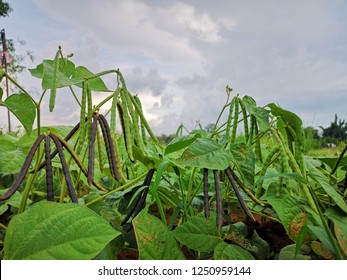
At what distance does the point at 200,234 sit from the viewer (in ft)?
2.34

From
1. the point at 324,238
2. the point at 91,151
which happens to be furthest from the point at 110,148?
the point at 324,238

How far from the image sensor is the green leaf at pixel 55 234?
574 millimetres

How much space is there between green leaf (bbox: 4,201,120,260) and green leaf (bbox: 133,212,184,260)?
0.24 ft

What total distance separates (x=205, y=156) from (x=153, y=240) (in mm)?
168

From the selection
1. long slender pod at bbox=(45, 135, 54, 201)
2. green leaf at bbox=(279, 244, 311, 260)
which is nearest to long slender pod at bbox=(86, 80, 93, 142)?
long slender pod at bbox=(45, 135, 54, 201)

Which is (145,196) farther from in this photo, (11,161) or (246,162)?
(11,161)

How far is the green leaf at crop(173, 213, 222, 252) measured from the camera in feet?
2.32

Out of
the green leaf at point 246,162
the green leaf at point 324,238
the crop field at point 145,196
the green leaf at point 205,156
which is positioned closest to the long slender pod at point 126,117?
the crop field at point 145,196

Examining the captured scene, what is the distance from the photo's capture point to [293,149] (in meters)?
0.90

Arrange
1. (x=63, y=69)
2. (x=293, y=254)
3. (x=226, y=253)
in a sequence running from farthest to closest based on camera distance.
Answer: (x=63, y=69), (x=293, y=254), (x=226, y=253)

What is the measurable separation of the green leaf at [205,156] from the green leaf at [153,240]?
0.11 m

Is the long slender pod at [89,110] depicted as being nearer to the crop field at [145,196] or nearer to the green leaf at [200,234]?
the crop field at [145,196]
